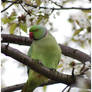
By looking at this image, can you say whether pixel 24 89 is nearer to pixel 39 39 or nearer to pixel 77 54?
pixel 39 39

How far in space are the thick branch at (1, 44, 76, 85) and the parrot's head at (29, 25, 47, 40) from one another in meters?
0.88

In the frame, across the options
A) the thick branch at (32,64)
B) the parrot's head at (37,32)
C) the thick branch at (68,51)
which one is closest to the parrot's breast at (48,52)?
the parrot's head at (37,32)

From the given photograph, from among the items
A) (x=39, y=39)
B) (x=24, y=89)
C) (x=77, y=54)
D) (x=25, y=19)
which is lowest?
(x=24, y=89)

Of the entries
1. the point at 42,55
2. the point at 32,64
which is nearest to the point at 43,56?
the point at 42,55

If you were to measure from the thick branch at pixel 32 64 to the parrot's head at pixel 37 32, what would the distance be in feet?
2.88

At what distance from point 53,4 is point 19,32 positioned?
0.50 metres

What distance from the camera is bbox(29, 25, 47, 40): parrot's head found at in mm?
2928

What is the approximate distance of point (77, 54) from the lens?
327 cm

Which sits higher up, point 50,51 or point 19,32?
point 19,32

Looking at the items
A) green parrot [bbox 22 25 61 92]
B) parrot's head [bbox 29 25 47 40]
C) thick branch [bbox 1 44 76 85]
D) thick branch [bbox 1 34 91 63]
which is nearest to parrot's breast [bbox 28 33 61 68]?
green parrot [bbox 22 25 61 92]

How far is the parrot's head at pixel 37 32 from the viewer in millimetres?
2928

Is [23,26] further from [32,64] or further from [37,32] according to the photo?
[32,64]

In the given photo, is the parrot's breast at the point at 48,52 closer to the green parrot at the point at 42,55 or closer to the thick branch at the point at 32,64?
the green parrot at the point at 42,55

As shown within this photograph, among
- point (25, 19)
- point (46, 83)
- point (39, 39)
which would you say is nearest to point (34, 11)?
point (25, 19)
